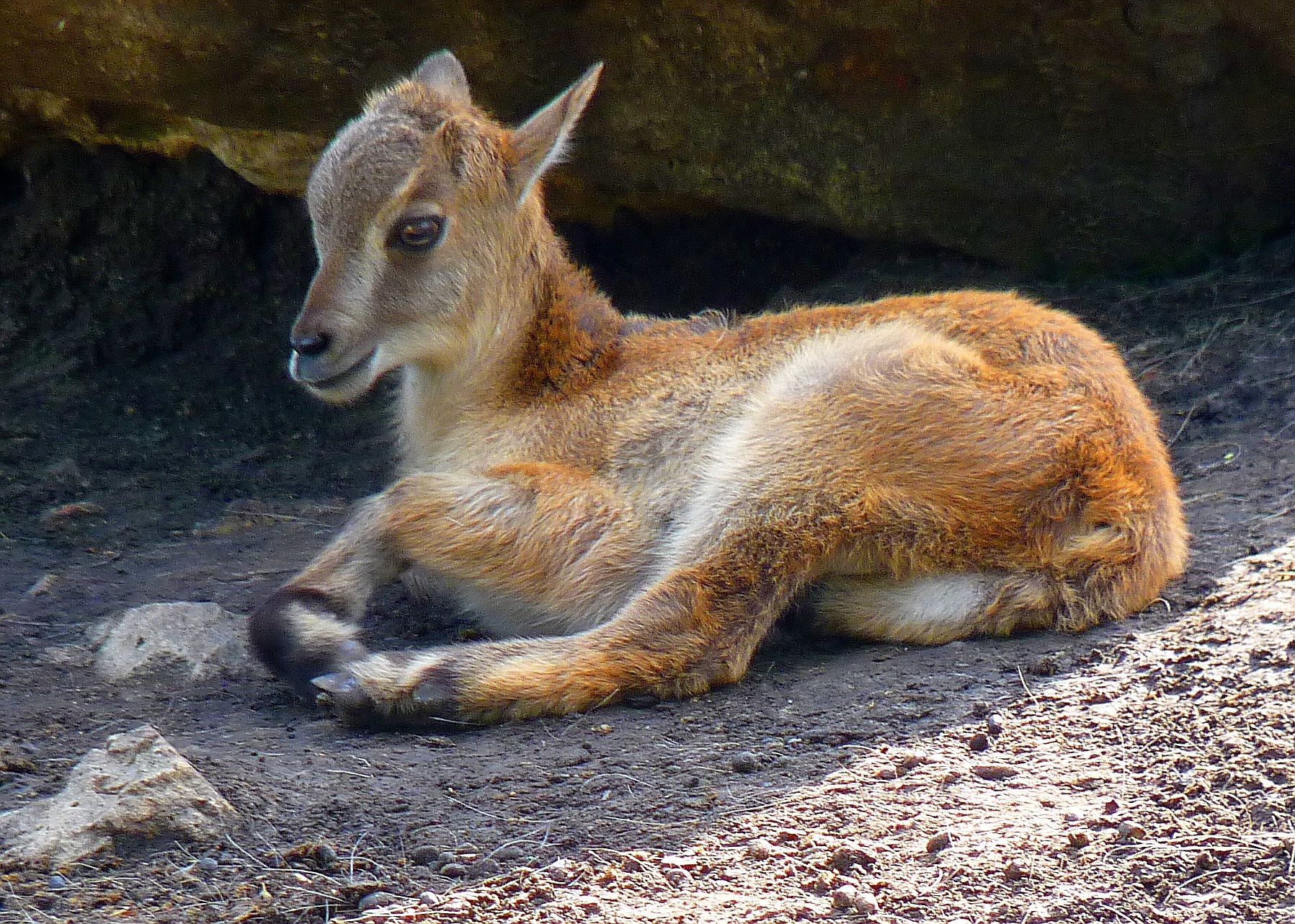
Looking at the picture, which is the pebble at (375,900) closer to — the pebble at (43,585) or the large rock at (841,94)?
the pebble at (43,585)

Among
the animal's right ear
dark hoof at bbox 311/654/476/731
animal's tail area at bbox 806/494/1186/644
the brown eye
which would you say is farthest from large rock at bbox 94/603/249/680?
the animal's right ear

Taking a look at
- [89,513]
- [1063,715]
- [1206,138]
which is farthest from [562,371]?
[1206,138]

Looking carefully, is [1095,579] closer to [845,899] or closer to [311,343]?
[845,899]

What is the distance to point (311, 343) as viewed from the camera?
4938 millimetres

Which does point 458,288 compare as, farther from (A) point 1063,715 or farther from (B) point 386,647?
(A) point 1063,715

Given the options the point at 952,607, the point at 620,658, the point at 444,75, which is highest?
the point at 444,75

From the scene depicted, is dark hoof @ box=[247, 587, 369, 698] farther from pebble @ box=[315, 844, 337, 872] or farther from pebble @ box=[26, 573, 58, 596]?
pebble @ box=[26, 573, 58, 596]

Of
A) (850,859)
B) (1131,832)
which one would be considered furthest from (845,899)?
(1131,832)

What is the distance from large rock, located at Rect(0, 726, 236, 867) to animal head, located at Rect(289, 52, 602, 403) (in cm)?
189

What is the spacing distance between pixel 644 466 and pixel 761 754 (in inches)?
55.5

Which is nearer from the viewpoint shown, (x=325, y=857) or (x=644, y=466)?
(x=325, y=857)

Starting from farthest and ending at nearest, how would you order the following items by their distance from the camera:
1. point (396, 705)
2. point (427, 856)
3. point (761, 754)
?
point (396, 705) → point (761, 754) → point (427, 856)

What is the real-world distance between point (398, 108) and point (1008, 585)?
2.93 meters

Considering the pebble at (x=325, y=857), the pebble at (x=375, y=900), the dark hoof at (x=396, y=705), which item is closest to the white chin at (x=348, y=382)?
the dark hoof at (x=396, y=705)
